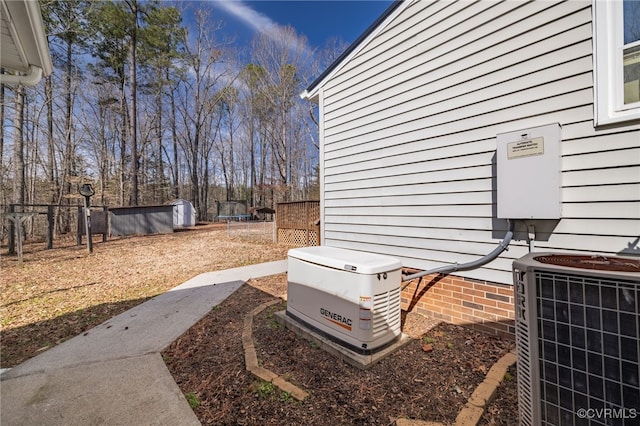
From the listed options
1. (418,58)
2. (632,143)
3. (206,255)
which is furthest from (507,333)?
→ (206,255)

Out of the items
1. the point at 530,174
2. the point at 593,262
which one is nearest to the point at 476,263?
the point at 530,174

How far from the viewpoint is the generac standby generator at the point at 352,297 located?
2.26m

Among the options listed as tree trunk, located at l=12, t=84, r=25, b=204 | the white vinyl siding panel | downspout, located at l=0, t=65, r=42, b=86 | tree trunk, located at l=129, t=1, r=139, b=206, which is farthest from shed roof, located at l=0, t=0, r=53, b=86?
tree trunk, located at l=129, t=1, r=139, b=206

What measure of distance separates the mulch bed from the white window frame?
210 centimetres

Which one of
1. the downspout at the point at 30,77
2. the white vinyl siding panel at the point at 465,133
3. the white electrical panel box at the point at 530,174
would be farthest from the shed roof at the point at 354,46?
the downspout at the point at 30,77

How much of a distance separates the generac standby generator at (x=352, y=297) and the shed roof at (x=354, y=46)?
325 cm

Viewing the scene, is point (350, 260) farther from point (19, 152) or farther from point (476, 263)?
point (19, 152)

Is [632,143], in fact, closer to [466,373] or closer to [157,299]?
[466,373]

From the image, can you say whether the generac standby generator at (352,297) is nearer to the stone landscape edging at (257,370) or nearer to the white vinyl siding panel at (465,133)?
the stone landscape edging at (257,370)

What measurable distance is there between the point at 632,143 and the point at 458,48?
A: 1.81 meters

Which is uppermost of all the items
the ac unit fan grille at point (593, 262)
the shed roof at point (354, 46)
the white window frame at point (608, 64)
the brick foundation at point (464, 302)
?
the shed roof at point (354, 46)

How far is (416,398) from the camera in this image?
1915 millimetres

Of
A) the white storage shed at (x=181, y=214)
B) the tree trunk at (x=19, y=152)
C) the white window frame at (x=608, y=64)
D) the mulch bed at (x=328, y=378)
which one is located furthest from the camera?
the white storage shed at (x=181, y=214)

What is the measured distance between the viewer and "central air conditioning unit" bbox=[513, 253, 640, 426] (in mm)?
969
